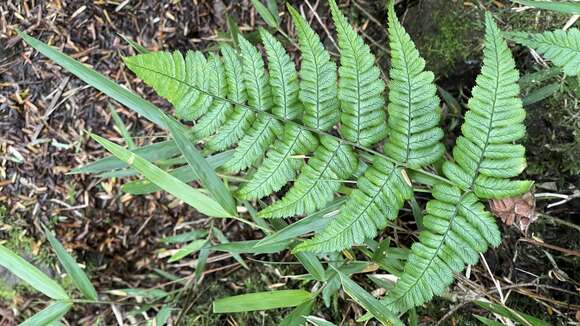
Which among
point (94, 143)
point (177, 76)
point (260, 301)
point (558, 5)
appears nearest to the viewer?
point (177, 76)

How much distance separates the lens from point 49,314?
1.86 metres

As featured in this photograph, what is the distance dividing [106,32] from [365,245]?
4.45ft

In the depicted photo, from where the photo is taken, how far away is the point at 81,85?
227 centimetres

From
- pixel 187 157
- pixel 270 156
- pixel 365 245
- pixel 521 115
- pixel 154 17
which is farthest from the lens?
pixel 154 17

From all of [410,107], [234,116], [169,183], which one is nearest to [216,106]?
[234,116]

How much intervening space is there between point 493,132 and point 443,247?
31cm

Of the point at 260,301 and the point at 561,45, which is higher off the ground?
the point at 561,45

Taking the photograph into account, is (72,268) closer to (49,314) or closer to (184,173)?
(49,314)

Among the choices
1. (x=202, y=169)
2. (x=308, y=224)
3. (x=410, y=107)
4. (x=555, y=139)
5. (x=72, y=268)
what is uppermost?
(x=410, y=107)

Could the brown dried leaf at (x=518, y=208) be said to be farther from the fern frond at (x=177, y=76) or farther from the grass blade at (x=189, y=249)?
the grass blade at (x=189, y=249)

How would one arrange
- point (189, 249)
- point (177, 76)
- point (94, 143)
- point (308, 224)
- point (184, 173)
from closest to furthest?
point (177, 76) → point (308, 224) → point (184, 173) → point (189, 249) → point (94, 143)

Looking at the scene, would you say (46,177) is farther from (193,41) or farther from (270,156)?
(270,156)

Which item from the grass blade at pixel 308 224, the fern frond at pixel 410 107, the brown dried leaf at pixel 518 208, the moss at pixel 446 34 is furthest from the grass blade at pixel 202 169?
the moss at pixel 446 34

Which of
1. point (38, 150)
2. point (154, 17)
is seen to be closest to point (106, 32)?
point (154, 17)
